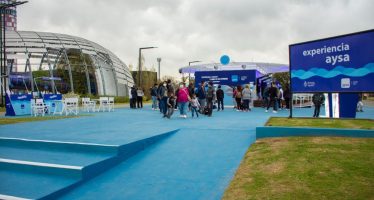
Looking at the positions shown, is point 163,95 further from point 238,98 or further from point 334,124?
point 334,124

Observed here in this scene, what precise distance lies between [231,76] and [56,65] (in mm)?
22241

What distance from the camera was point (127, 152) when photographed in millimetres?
7305

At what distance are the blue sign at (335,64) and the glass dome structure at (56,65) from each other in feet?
97.6

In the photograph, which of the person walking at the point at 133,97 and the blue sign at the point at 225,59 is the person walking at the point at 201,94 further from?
the blue sign at the point at 225,59

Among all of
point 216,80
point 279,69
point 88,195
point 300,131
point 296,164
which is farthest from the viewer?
point 279,69

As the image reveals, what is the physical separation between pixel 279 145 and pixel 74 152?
15.0ft

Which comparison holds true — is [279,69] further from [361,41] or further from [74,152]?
[74,152]

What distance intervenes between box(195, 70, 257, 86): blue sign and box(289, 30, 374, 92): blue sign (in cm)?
1316

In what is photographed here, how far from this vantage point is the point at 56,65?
37.0m

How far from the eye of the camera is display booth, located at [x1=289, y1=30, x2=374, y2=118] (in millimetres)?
8922

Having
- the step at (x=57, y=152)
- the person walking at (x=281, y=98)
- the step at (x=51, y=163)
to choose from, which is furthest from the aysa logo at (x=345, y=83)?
the person walking at (x=281, y=98)

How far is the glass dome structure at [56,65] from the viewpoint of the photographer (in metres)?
34.9

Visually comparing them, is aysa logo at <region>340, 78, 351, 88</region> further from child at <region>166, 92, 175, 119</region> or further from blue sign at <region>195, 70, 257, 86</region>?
blue sign at <region>195, 70, 257, 86</region>

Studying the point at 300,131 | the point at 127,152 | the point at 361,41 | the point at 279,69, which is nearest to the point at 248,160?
the point at 300,131
